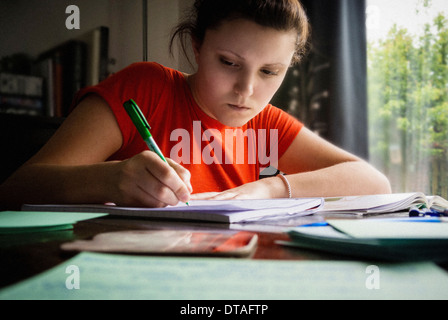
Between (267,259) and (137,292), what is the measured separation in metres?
0.10

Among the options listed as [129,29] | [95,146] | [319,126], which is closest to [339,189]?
[95,146]

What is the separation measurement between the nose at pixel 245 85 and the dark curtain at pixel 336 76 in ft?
3.73

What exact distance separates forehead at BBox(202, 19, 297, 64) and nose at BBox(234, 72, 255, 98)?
0.15 feet

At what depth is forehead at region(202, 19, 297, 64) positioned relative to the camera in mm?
817

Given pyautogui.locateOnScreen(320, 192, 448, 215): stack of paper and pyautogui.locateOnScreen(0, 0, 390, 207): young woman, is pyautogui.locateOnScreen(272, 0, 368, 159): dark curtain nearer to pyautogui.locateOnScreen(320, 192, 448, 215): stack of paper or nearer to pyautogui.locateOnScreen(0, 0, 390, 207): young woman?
pyautogui.locateOnScreen(0, 0, 390, 207): young woman

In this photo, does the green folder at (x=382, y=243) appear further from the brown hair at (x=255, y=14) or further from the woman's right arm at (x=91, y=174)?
the brown hair at (x=255, y=14)

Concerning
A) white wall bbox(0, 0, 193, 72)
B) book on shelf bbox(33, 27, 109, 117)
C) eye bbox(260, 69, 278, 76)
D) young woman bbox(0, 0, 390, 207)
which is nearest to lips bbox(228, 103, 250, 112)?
young woman bbox(0, 0, 390, 207)

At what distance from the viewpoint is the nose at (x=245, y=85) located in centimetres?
83

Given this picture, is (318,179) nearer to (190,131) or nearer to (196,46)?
(190,131)

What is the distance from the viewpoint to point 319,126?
1940 millimetres

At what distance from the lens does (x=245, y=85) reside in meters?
0.84

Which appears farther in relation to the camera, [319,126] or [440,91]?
[319,126]

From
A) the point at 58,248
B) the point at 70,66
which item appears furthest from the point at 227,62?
the point at 70,66

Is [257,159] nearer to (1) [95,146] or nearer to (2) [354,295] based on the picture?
(1) [95,146]
